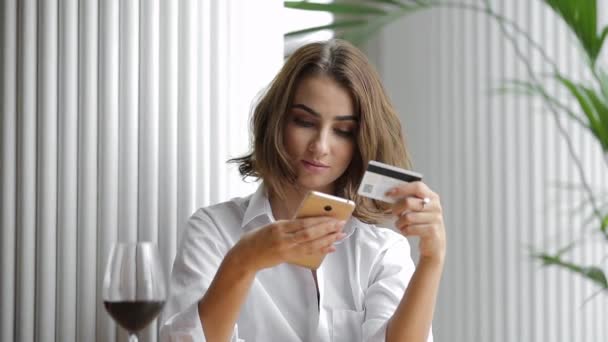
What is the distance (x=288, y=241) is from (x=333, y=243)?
277mm

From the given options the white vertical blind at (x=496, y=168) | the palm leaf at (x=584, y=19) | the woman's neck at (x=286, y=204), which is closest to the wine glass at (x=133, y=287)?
the woman's neck at (x=286, y=204)

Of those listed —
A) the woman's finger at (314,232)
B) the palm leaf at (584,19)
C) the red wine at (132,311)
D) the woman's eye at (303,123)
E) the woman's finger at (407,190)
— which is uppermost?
the palm leaf at (584,19)

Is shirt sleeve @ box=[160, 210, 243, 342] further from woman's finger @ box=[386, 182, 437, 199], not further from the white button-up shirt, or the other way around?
woman's finger @ box=[386, 182, 437, 199]

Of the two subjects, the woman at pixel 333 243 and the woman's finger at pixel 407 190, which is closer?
the woman's finger at pixel 407 190

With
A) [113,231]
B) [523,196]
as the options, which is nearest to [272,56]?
[113,231]

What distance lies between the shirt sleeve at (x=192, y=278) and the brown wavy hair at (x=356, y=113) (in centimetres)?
21

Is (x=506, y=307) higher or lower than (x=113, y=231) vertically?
lower

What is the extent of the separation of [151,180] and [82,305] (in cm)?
38

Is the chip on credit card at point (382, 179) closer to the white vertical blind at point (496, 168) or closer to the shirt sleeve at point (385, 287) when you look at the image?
the shirt sleeve at point (385, 287)

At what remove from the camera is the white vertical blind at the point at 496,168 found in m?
2.25

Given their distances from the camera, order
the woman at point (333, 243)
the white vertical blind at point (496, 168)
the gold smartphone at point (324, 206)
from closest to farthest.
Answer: the gold smartphone at point (324, 206), the woman at point (333, 243), the white vertical blind at point (496, 168)

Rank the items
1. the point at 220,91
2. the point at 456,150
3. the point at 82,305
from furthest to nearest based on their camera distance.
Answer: the point at 456,150
the point at 220,91
the point at 82,305

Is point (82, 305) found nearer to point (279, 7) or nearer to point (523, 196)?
point (279, 7)

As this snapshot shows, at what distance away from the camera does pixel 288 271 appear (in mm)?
1998
